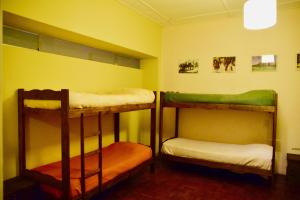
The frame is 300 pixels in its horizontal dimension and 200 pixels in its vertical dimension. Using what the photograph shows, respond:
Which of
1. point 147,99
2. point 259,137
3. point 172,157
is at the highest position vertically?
point 147,99

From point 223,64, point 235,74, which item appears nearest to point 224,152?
point 235,74

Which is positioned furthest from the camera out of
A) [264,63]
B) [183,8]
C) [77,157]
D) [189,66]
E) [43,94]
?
[189,66]

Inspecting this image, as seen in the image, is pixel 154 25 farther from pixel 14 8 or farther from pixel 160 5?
pixel 14 8

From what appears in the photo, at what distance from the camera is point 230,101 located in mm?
3127

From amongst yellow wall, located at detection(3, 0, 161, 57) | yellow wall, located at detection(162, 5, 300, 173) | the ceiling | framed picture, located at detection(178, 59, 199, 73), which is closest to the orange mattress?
yellow wall, located at detection(162, 5, 300, 173)

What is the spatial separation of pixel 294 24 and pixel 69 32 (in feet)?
10.2

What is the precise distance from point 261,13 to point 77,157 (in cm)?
254

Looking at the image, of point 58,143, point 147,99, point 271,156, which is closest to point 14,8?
point 58,143

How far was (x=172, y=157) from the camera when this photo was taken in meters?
3.48

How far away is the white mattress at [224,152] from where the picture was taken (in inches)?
115

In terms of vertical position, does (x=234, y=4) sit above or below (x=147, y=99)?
above

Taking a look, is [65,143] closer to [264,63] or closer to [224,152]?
[224,152]

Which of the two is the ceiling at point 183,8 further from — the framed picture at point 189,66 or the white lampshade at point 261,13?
the white lampshade at point 261,13

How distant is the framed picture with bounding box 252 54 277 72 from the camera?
3.44 m
